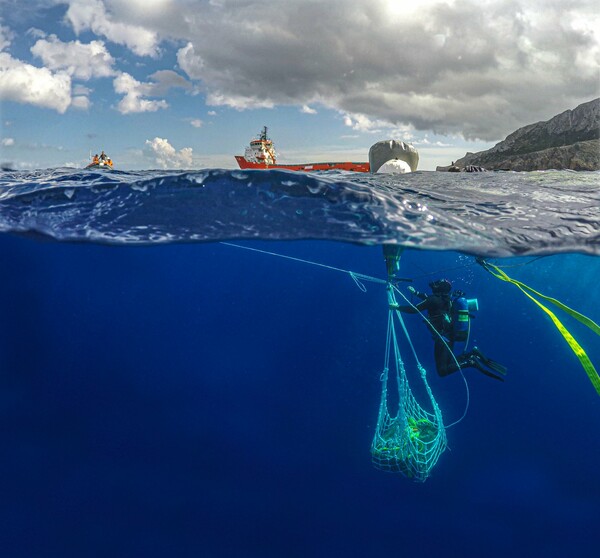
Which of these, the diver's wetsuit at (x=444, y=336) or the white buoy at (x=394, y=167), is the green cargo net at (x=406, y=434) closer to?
the diver's wetsuit at (x=444, y=336)

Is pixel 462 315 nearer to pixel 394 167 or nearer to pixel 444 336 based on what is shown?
pixel 444 336

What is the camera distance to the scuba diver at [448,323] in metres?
7.95

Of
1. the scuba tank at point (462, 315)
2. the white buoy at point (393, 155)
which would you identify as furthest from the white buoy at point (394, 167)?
the scuba tank at point (462, 315)

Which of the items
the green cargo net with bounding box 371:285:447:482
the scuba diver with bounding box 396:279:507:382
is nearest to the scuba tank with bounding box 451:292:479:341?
the scuba diver with bounding box 396:279:507:382

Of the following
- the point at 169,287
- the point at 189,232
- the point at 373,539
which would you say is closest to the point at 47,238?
the point at 189,232

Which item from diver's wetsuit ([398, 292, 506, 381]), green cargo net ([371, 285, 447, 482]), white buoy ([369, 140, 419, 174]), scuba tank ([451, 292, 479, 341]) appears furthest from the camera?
white buoy ([369, 140, 419, 174])

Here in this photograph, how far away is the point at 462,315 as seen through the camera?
7934 mm

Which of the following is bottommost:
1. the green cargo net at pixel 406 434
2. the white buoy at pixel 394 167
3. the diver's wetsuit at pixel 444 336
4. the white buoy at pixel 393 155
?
the green cargo net at pixel 406 434

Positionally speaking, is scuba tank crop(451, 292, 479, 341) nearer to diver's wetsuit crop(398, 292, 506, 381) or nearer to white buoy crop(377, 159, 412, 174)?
diver's wetsuit crop(398, 292, 506, 381)

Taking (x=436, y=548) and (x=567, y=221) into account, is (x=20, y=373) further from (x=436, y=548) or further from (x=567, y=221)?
(x=567, y=221)

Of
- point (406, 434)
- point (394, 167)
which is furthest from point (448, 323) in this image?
point (394, 167)

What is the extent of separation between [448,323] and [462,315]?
46 centimetres

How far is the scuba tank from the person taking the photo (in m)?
7.93

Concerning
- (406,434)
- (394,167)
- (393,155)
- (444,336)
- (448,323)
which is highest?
(393,155)
